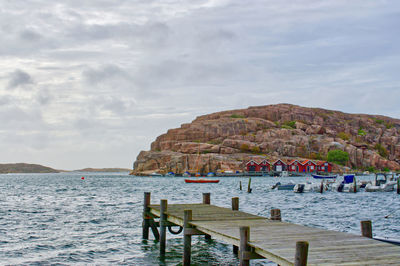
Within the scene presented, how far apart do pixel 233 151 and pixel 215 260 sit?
558ft

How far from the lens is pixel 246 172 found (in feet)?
551

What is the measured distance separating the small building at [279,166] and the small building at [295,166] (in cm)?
236

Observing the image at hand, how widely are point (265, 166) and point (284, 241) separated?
15836 centimetres

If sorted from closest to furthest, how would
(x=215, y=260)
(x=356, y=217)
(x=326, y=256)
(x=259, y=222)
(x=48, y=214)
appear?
1. (x=326, y=256)
2. (x=259, y=222)
3. (x=215, y=260)
4. (x=356, y=217)
5. (x=48, y=214)

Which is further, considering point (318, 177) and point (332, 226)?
point (318, 177)

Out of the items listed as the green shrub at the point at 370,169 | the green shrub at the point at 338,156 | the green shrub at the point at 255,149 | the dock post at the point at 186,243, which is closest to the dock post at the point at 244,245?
the dock post at the point at 186,243

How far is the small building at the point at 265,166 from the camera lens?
552 ft

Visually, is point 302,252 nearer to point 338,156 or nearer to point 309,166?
point 309,166

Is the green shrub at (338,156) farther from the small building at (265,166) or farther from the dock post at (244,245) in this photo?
the dock post at (244,245)

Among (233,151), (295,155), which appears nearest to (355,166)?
(295,155)

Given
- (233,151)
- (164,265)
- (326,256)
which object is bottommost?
(164,265)

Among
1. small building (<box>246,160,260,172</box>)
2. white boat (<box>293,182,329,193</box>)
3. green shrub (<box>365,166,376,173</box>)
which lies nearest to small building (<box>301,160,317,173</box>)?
small building (<box>246,160,260,172</box>)

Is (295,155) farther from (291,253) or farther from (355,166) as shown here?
(291,253)

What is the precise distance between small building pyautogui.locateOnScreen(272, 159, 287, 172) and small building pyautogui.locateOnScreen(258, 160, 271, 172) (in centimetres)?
329
